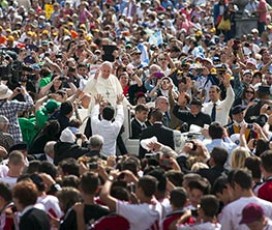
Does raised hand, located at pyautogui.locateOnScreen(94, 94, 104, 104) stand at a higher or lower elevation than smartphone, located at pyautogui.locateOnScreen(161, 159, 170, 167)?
lower

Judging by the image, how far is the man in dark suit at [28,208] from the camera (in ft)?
37.6

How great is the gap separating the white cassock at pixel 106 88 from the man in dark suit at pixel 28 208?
7.84 metres

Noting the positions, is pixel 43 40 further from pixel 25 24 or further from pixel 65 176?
pixel 65 176

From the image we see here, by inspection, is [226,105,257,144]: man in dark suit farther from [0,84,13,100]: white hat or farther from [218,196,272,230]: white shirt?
[218,196,272,230]: white shirt

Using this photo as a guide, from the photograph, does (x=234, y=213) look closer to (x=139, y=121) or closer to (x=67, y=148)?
(x=67, y=148)

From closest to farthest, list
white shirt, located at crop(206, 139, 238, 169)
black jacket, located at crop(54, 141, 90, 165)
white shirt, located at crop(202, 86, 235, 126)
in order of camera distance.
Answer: white shirt, located at crop(206, 139, 238, 169)
black jacket, located at crop(54, 141, 90, 165)
white shirt, located at crop(202, 86, 235, 126)

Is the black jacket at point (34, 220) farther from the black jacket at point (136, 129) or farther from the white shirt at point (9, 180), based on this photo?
the black jacket at point (136, 129)

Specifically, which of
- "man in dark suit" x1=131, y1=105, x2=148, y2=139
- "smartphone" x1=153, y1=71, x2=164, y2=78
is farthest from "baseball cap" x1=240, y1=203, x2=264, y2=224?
"smartphone" x1=153, y1=71, x2=164, y2=78

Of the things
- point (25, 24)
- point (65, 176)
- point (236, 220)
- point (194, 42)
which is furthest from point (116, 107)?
point (25, 24)

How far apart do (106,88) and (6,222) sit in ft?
25.5

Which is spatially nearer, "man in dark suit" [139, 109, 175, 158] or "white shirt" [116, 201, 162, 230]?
"white shirt" [116, 201, 162, 230]

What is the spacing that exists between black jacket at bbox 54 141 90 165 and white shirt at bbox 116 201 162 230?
3728mm

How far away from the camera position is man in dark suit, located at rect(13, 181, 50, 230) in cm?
1147

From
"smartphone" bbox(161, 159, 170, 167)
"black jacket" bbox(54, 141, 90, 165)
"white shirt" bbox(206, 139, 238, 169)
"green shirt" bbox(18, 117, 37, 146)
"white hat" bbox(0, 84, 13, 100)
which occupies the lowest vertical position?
"green shirt" bbox(18, 117, 37, 146)
